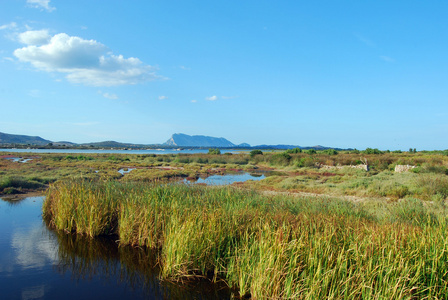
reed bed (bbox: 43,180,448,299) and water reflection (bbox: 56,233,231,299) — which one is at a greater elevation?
reed bed (bbox: 43,180,448,299)

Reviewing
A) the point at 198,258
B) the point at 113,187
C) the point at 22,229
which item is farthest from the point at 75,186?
the point at 198,258

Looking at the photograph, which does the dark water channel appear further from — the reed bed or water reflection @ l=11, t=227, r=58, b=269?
the reed bed

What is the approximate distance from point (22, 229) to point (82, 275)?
4.73 m

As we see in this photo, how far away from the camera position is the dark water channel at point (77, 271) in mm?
5699

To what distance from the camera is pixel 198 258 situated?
6.10 m

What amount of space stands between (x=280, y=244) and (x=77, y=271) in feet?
16.3

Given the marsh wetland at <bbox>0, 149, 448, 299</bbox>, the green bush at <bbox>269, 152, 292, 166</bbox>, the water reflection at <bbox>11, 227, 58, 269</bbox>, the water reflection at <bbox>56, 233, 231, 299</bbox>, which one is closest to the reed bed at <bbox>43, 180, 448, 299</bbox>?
the marsh wetland at <bbox>0, 149, 448, 299</bbox>

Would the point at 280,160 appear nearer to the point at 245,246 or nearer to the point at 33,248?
the point at 33,248

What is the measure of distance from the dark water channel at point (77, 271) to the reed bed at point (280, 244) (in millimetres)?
310

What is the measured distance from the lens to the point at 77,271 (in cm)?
675

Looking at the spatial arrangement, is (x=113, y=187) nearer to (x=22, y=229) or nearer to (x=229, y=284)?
(x=22, y=229)

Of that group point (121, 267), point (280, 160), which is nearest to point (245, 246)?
point (121, 267)

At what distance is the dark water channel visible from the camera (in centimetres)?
570

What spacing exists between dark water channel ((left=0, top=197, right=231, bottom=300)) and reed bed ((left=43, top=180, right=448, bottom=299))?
1.02ft
